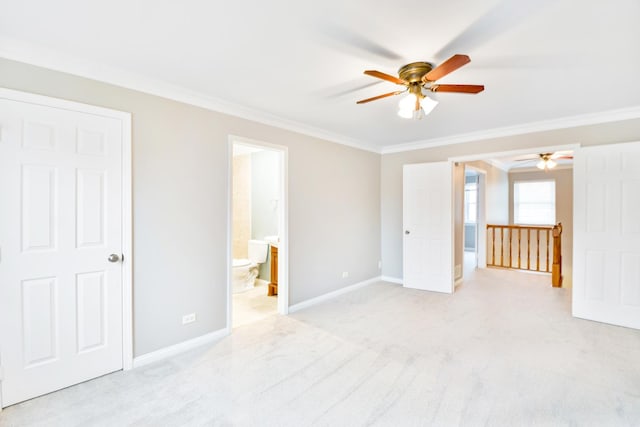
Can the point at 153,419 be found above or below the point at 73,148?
below

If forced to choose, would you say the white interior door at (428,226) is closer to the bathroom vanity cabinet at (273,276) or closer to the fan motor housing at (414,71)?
the bathroom vanity cabinet at (273,276)

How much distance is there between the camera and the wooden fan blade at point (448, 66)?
69.6 inches

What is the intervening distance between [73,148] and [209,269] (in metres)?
1.50

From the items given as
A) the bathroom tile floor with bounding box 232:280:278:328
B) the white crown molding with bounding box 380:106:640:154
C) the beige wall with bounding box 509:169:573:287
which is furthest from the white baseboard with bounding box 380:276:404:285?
the beige wall with bounding box 509:169:573:287

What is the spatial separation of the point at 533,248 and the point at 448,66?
7788 millimetres

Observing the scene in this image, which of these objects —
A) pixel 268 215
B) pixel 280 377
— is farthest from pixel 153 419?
pixel 268 215

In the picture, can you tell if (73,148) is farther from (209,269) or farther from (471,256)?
(471,256)

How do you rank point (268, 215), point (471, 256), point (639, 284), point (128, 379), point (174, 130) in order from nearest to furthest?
point (128, 379) < point (174, 130) < point (639, 284) < point (268, 215) < point (471, 256)

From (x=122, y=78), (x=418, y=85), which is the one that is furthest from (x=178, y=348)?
(x=418, y=85)

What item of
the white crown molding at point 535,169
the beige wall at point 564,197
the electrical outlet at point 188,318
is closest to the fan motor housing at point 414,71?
the electrical outlet at point 188,318

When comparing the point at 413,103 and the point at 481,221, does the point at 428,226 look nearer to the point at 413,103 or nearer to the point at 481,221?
the point at 481,221

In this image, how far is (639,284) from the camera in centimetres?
334

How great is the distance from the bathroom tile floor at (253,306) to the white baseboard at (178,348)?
1.13 ft

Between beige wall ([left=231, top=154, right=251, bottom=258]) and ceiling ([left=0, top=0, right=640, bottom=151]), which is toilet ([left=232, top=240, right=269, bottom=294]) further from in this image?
ceiling ([left=0, top=0, right=640, bottom=151])
